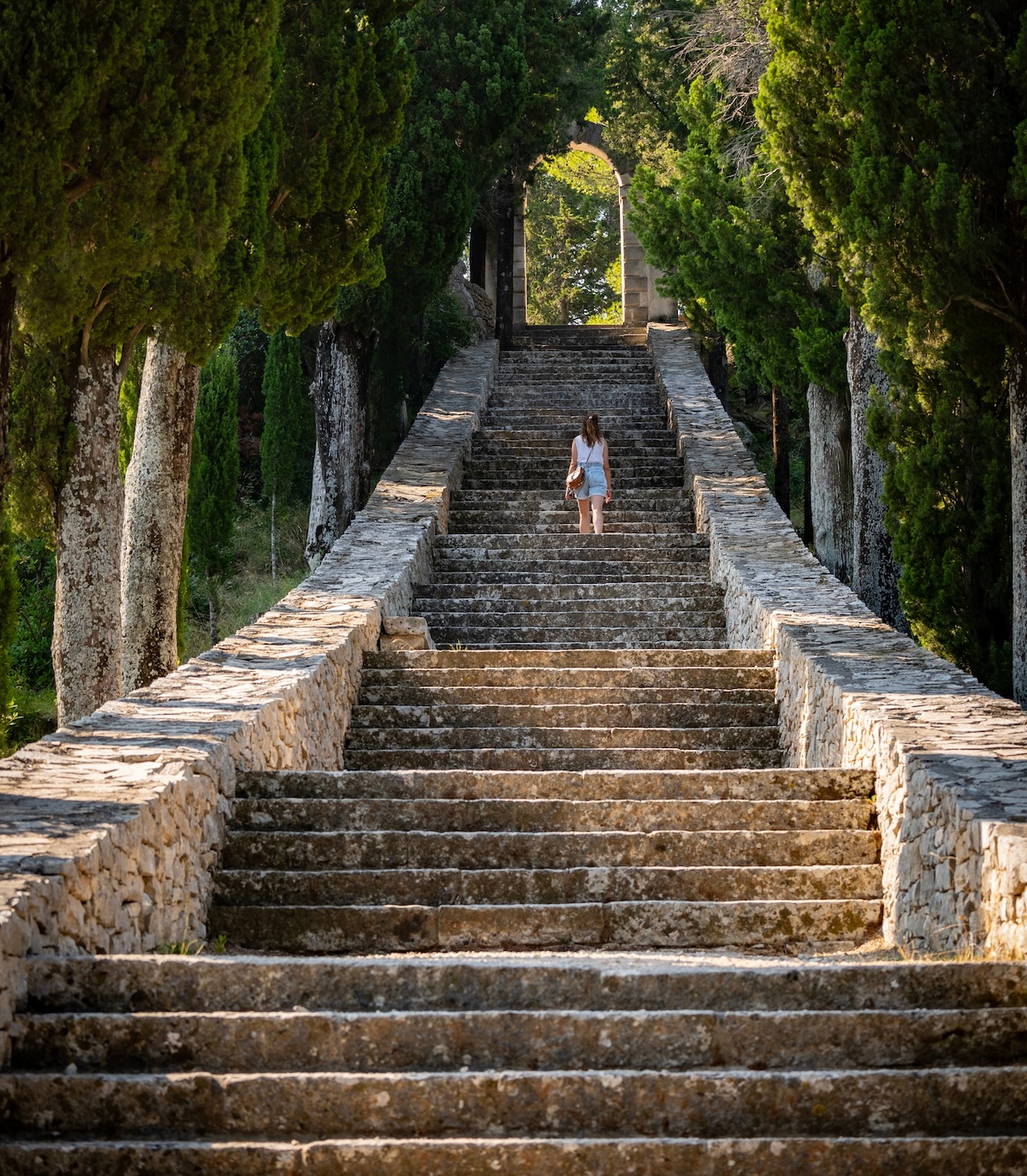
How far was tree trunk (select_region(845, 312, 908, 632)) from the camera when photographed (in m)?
12.1

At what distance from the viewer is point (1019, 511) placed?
331 inches

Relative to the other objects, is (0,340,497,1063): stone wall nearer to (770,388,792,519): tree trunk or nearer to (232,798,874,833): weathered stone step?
(232,798,874,833): weathered stone step

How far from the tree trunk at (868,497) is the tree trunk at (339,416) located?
5.20 meters

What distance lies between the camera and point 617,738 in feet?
25.1

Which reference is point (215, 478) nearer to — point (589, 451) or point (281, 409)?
point (281, 409)

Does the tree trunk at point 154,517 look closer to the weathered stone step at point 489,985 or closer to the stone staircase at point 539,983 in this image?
the stone staircase at point 539,983

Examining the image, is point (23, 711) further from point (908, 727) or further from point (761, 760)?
point (908, 727)

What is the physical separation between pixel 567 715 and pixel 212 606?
861 cm

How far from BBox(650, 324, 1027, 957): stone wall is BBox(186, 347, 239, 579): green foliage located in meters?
6.67

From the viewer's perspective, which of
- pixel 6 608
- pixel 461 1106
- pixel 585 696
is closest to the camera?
pixel 461 1106

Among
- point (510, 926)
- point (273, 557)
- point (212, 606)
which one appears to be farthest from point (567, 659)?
point (273, 557)

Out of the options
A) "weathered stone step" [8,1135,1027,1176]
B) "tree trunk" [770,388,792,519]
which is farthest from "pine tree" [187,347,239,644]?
"weathered stone step" [8,1135,1027,1176]

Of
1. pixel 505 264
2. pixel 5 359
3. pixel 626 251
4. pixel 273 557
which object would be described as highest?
pixel 626 251

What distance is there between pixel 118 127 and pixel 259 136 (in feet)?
8.48
